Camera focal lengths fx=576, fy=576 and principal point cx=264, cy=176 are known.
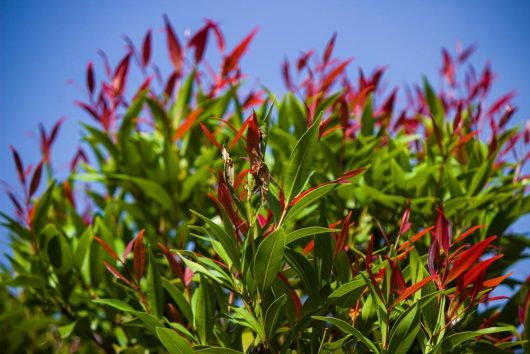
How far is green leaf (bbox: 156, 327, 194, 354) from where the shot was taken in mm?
1265

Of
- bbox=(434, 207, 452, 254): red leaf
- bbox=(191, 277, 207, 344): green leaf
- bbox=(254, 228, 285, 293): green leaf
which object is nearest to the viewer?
bbox=(254, 228, 285, 293): green leaf

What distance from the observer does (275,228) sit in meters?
1.29

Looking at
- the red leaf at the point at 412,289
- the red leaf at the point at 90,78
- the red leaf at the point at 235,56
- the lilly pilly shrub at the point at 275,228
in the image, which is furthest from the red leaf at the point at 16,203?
the red leaf at the point at 412,289

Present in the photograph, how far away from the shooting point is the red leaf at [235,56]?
2.34 meters

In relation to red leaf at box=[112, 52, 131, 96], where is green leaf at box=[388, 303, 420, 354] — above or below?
below

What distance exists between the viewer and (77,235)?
85.6 inches

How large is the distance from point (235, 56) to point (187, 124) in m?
0.38

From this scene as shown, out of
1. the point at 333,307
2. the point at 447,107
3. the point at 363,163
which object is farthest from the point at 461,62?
the point at 333,307

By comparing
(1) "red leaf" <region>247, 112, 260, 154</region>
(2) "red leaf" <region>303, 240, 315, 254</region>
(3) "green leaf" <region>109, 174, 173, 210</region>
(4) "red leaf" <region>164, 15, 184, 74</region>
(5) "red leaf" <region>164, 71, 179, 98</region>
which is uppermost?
(4) "red leaf" <region>164, 15, 184, 74</region>

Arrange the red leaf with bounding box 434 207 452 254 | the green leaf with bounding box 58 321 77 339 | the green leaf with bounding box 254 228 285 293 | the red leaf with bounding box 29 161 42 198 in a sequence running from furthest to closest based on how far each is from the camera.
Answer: the red leaf with bounding box 29 161 42 198
the green leaf with bounding box 58 321 77 339
the red leaf with bounding box 434 207 452 254
the green leaf with bounding box 254 228 285 293

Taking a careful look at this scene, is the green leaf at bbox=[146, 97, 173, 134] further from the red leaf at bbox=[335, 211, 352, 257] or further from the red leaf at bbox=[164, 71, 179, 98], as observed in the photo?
the red leaf at bbox=[335, 211, 352, 257]

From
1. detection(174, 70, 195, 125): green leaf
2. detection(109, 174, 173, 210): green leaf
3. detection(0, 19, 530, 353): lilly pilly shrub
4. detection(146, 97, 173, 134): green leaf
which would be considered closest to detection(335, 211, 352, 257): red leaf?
detection(0, 19, 530, 353): lilly pilly shrub

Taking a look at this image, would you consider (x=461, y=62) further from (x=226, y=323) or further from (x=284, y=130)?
(x=226, y=323)

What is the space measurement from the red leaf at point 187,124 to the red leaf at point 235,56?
283 millimetres
